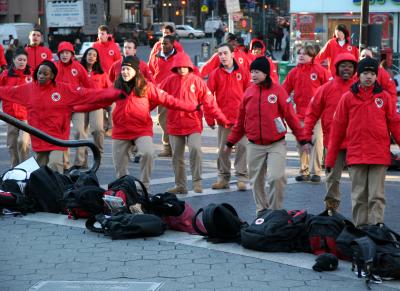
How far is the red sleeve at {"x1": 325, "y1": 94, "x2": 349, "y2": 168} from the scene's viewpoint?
9.68 m

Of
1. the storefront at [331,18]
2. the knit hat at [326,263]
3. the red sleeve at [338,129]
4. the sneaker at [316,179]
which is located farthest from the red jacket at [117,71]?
the storefront at [331,18]

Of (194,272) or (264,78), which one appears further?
(264,78)

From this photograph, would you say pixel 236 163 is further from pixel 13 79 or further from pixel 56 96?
pixel 13 79

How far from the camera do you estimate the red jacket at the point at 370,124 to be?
31.1 feet

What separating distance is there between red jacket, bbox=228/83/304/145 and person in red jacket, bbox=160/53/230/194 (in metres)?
2.09

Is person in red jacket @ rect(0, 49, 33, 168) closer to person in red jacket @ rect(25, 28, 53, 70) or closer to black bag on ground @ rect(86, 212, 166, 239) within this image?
person in red jacket @ rect(25, 28, 53, 70)

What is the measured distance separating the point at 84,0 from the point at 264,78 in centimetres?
5347

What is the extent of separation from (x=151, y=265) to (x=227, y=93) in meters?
5.74

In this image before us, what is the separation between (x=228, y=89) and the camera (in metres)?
13.8

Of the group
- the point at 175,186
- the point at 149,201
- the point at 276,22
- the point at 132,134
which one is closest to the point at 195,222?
the point at 149,201

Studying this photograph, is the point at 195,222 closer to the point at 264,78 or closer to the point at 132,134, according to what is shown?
the point at 264,78

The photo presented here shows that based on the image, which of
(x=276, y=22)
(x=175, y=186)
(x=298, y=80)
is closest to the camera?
(x=175, y=186)

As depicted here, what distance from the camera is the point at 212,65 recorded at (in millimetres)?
16156

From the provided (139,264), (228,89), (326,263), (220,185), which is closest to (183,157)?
(220,185)
